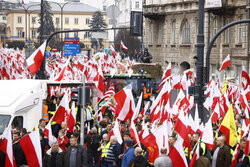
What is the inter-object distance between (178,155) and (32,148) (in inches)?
108

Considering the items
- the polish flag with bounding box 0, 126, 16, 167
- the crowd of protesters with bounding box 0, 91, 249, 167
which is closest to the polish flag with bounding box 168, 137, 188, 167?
the crowd of protesters with bounding box 0, 91, 249, 167

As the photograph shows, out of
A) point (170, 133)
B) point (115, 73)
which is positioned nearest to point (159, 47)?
point (115, 73)

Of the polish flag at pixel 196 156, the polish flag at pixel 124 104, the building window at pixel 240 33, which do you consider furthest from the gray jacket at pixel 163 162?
the building window at pixel 240 33

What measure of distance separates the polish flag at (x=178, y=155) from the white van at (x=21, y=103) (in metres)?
5.02

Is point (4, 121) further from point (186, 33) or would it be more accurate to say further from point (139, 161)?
point (186, 33)

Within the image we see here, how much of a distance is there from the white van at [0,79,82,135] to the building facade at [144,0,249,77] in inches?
962

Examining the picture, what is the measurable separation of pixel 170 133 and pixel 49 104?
632 centimetres

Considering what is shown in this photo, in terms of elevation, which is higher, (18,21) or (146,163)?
(18,21)

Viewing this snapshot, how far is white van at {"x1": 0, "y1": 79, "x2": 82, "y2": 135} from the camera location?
1501cm

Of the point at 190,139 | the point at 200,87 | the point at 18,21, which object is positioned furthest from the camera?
the point at 18,21

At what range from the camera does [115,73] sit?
1105 inches

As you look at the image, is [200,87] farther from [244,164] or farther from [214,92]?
[244,164]

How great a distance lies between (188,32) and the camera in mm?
50562

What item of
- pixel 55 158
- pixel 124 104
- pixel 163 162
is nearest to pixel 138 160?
pixel 163 162
